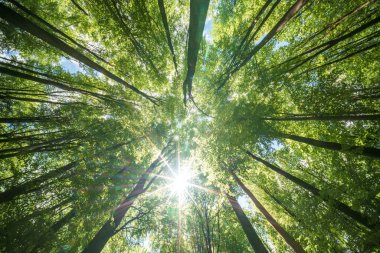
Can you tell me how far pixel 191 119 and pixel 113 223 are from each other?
14.5ft

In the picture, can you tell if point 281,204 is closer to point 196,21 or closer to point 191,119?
point 191,119

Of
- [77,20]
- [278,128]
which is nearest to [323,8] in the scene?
[278,128]

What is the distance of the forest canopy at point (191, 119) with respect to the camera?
3756 mm

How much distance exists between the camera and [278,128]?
562 cm

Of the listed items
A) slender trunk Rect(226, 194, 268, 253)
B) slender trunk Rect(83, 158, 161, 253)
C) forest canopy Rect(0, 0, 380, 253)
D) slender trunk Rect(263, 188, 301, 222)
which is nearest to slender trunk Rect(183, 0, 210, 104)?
forest canopy Rect(0, 0, 380, 253)

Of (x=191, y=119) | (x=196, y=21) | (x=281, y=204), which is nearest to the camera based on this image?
(x=196, y=21)

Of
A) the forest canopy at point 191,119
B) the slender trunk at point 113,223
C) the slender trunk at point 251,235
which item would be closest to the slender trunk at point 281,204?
the forest canopy at point 191,119

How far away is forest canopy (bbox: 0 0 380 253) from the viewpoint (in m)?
3.76

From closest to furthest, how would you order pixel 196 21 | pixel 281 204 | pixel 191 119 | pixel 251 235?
pixel 196 21 → pixel 251 235 → pixel 281 204 → pixel 191 119

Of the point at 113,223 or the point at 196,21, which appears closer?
the point at 196,21

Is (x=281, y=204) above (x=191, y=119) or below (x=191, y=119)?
below

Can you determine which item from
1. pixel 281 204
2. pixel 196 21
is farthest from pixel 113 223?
pixel 196 21

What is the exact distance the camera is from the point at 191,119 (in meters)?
6.99

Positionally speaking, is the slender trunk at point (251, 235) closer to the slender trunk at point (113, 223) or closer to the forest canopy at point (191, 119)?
the forest canopy at point (191, 119)
